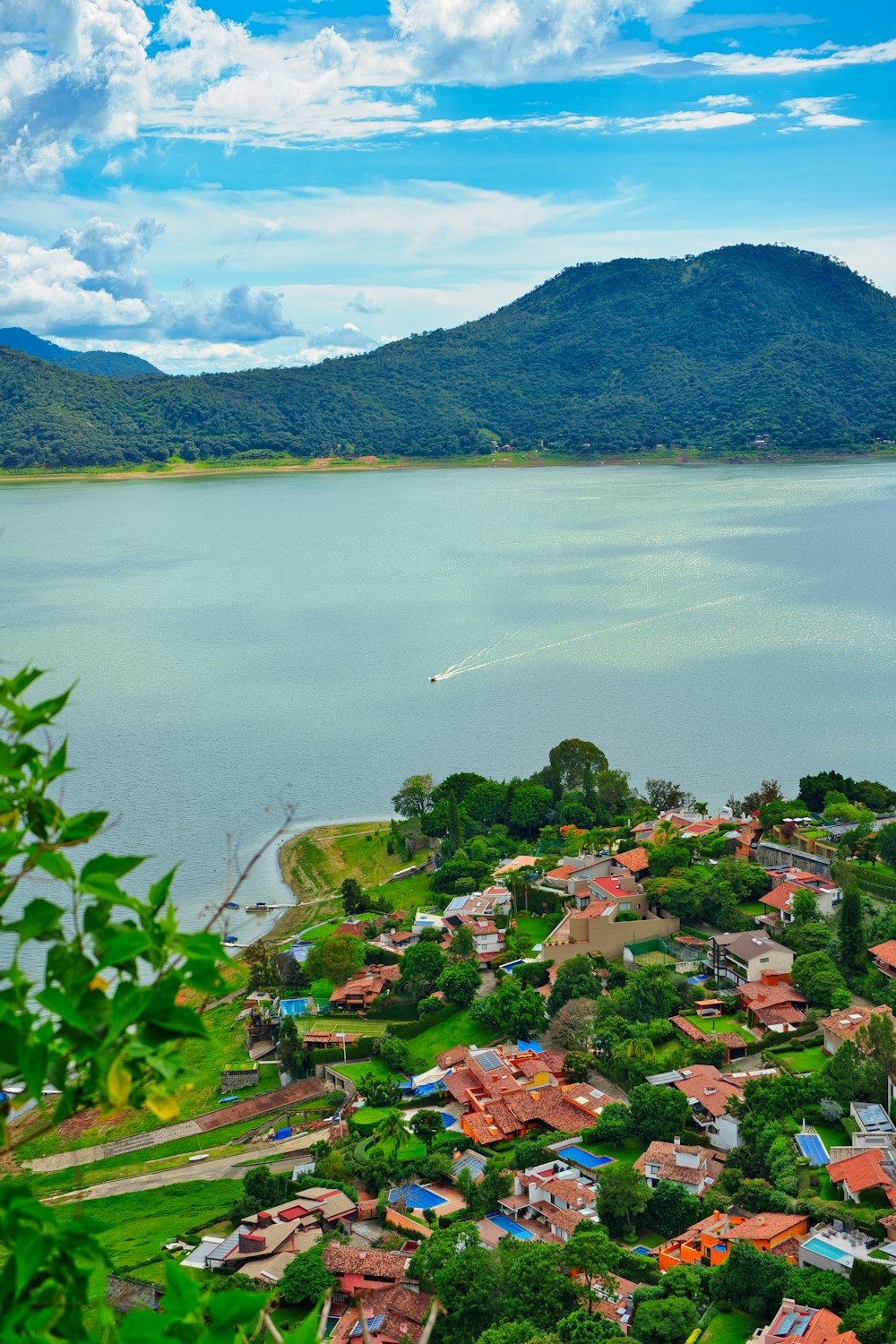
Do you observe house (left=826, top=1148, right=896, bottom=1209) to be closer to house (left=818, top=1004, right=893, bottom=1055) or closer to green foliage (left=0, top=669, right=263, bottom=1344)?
house (left=818, top=1004, right=893, bottom=1055)

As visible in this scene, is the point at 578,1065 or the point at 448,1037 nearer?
the point at 578,1065

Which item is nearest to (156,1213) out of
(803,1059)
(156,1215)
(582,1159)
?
(156,1215)

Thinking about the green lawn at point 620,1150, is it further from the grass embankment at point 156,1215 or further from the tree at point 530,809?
the tree at point 530,809

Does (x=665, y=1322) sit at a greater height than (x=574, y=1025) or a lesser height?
greater

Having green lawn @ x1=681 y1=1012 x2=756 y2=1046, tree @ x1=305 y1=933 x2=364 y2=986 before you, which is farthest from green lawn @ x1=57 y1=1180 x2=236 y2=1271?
green lawn @ x1=681 y1=1012 x2=756 y2=1046

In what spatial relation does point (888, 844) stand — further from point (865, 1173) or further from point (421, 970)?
point (865, 1173)

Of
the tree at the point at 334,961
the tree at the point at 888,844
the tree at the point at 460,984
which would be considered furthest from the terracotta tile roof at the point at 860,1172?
the tree at the point at 334,961

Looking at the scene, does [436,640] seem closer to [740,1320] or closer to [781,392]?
[740,1320]
